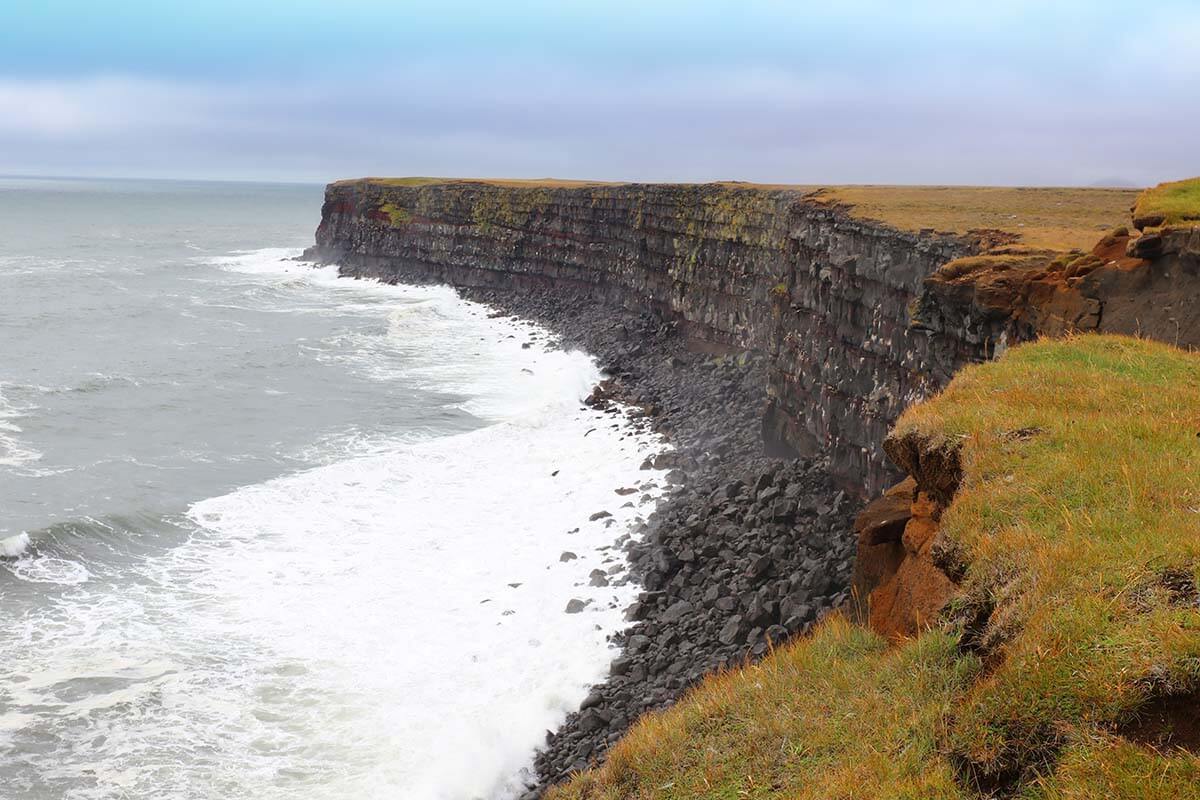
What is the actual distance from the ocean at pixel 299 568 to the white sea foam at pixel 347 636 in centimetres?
5

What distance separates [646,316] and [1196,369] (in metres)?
33.9

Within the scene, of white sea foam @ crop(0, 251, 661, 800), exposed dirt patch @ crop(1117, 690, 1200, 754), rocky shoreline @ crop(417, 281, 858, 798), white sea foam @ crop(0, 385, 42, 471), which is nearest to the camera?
exposed dirt patch @ crop(1117, 690, 1200, 754)

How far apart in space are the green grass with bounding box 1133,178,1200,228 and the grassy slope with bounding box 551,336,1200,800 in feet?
10.2

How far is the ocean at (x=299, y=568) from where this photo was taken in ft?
43.3

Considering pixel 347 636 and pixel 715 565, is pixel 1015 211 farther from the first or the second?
pixel 347 636

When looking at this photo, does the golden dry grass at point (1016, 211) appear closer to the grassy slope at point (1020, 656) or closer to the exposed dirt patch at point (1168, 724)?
the grassy slope at point (1020, 656)

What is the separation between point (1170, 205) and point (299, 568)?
1582 cm

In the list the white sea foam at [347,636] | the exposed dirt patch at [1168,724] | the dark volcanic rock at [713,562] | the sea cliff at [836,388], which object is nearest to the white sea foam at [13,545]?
the white sea foam at [347,636]

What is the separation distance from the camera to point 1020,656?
6.71 metres

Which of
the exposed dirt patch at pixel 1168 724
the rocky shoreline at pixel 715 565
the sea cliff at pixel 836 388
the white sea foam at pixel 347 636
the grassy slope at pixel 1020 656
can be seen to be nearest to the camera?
the exposed dirt patch at pixel 1168 724

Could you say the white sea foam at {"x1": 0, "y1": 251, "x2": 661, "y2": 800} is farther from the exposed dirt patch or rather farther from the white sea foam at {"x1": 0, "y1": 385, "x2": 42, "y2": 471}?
the exposed dirt patch

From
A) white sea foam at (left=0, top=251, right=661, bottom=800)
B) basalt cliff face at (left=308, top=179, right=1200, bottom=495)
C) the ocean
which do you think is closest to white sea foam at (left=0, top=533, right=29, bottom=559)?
the ocean

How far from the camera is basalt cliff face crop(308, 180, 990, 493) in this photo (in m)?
18.2

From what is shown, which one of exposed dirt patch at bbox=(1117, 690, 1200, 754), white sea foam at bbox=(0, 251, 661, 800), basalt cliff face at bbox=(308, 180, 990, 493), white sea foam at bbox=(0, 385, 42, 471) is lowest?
white sea foam at bbox=(0, 251, 661, 800)
